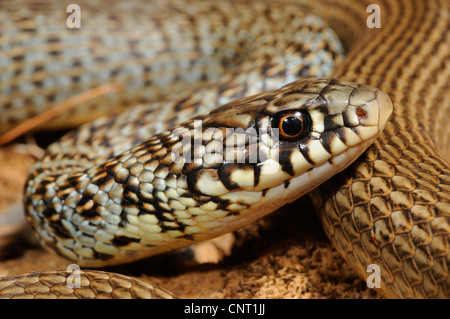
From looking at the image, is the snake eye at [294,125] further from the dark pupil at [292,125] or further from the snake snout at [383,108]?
the snake snout at [383,108]

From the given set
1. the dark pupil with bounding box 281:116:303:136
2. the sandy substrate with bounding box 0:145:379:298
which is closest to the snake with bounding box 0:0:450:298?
the dark pupil with bounding box 281:116:303:136

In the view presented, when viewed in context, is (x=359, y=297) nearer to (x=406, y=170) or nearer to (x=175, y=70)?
(x=406, y=170)

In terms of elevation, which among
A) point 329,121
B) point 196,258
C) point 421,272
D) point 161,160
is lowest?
point 196,258

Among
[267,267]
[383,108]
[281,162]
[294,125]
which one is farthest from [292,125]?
[267,267]

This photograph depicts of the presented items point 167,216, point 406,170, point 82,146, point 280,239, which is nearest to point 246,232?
point 280,239

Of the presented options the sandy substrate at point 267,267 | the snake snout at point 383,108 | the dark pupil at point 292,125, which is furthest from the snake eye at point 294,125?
the sandy substrate at point 267,267
